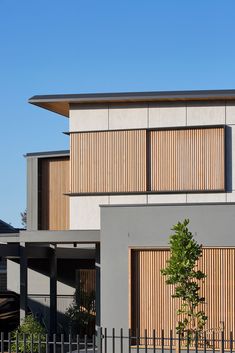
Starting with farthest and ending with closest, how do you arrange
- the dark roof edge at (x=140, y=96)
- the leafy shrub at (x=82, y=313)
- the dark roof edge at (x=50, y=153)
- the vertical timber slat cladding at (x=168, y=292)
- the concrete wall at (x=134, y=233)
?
the leafy shrub at (x=82, y=313), the dark roof edge at (x=50, y=153), the dark roof edge at (x=140, y=96), the concrete wall at (x=134, y=233), the vertical timber slat cladding at (x=168, y=292)

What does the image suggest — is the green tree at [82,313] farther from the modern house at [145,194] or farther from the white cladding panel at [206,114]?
the white cladding panel at [206,114]

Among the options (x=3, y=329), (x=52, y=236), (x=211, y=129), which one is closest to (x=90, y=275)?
(x=3, y=329)

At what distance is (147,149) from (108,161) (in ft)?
3.71

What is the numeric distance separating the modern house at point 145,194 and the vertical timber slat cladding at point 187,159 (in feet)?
0.08

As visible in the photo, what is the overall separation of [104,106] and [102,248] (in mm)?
4471

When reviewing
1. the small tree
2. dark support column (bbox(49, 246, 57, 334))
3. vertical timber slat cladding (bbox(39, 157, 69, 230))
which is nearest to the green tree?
dark support column (bbox(49, 246, 57, 334))

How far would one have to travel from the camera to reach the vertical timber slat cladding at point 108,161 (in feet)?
79.4

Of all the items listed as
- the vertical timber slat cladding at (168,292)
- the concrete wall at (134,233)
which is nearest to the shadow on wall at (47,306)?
the concrete wall at (134,233)

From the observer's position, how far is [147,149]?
24109 millimetres

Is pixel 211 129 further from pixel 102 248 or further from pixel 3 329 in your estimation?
pixel 3 329

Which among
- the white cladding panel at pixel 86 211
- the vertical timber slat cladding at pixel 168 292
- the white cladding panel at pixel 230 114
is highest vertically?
the white cladding panel at pixel 230 114

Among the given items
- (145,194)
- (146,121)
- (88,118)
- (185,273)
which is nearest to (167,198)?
(145,194)

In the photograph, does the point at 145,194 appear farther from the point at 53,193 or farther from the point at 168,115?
the point at 53,193

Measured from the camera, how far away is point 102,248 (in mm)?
21922
